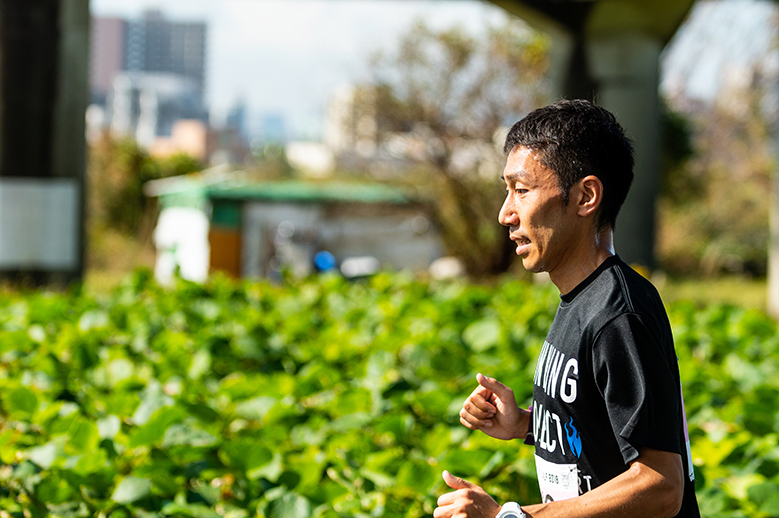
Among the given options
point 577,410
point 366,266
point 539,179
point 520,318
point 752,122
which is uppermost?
point 752,122

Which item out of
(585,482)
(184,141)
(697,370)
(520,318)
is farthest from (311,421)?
(184,141)

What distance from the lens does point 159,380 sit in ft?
8.27

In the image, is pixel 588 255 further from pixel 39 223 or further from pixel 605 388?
pixel 39 223

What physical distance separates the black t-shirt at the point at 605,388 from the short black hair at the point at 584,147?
0.10m

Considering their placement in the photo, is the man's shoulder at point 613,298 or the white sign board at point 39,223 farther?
the white sign board at point 39,223

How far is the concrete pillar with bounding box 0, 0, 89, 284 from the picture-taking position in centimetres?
527

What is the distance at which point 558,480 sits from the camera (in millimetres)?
1212

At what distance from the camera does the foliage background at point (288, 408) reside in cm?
174

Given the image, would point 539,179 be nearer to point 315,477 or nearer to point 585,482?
point 585,482

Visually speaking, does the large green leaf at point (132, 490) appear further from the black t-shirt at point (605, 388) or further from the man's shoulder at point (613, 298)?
the man's shoulder at point (613, 298)

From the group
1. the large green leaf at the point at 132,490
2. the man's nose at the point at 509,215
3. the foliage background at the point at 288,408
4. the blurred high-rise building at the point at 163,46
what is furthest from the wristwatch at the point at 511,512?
the blurred high-rise building at the point at 163,46

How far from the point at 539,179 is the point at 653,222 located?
6.98 metres

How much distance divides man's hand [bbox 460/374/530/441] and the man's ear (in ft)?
1.02

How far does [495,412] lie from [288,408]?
919 millimetres
